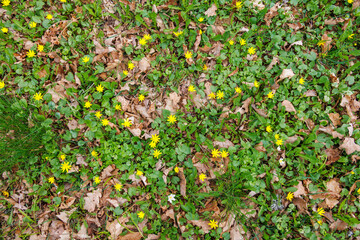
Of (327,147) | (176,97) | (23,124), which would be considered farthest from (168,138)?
(327,147)

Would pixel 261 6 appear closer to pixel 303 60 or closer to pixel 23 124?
pixel 303 60

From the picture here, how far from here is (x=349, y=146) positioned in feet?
7.65

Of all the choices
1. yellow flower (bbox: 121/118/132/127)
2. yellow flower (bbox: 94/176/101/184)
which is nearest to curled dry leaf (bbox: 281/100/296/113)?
yellow flower (bbox: 121/118/132/127)

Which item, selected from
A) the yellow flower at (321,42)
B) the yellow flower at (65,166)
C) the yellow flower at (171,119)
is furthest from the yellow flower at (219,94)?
the yellow flower at (65,166)

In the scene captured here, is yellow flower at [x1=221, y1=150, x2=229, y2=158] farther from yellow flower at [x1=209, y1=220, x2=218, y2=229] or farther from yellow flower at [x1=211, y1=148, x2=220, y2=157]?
yellow flower at [x1=209, y1=220, x2=218, y2=229]

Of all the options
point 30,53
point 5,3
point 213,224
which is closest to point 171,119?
point 213,224

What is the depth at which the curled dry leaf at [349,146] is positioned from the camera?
2.33 meters

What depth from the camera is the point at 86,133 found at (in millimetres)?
2307

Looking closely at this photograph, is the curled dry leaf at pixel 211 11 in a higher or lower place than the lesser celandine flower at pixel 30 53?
higher

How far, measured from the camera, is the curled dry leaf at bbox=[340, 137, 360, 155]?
2.33 m

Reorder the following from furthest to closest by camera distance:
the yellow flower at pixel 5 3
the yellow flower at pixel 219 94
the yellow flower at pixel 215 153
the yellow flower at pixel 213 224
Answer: the yellow flower at pixel 5 3 < the yellow flower at pixel 219 94 < the yellow flower at pixel 215 153 < the yellow flower at pixel 213 224

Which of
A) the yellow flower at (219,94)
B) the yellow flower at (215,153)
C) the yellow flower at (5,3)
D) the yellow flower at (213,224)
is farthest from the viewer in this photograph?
the yellow flower at (5,3)

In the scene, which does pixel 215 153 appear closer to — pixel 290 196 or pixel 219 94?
pixel 219 94

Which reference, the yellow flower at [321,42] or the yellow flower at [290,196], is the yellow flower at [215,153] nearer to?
the yellow flower at [290,196]
